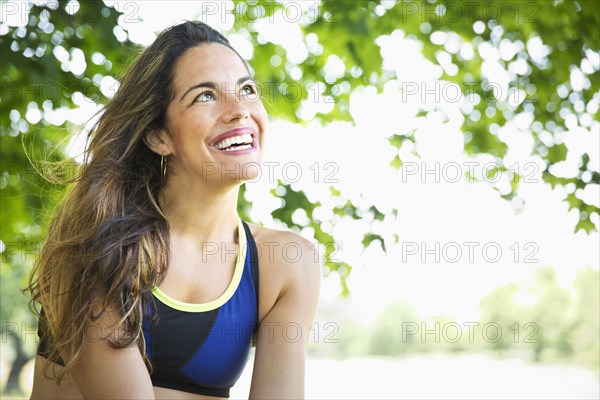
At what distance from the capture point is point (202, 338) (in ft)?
6.90

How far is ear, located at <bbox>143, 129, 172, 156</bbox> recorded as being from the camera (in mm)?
2211

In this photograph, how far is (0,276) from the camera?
18031 millimetres

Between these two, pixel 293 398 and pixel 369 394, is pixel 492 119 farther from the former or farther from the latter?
pixel 369 394

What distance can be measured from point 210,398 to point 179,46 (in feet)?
3.26

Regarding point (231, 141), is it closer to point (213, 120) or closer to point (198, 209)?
point (213, 120)

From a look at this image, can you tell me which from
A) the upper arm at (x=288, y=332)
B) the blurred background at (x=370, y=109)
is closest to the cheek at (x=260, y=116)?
the upper arm at (x=288, y=332)

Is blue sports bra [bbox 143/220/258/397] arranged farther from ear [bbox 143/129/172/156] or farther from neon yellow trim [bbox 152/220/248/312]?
ear [bbox 143/129/172/156]

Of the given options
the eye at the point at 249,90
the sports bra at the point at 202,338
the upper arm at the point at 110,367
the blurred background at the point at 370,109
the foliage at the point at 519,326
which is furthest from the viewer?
the foliage at the point at 519,326

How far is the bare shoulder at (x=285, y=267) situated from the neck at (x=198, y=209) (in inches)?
5.7

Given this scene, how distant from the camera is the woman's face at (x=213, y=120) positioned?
211cm

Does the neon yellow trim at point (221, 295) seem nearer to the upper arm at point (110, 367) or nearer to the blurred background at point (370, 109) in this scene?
the upper arm at point (110, 367)

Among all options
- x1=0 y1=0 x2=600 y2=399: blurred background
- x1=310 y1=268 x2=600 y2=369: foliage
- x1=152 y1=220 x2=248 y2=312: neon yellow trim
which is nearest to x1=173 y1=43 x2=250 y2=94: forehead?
x1=152 y1=220 x2=248 y2=312: neon yellow trim

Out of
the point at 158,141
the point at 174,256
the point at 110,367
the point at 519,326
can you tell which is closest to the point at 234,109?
the point at 158,141

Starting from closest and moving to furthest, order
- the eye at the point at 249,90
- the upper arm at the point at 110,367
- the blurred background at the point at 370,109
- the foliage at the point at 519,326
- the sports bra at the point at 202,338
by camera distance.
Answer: the upper arm at the point at 110,367, the sports bra at the point at 202,338, the eye at the point at 249,90, the blurred background at the point at 370,109, the foliage at the point at 519,326
